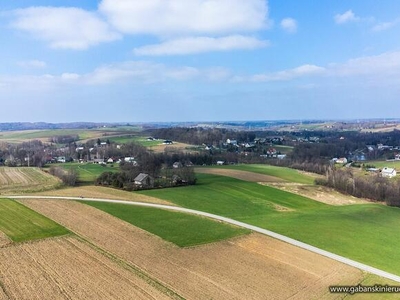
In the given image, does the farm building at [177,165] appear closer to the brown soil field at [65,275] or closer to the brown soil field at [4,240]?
the brown soil field at [4,240]

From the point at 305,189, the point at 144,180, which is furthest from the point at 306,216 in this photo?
the point at 144,180

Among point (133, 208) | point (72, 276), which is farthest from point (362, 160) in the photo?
point (72, 276)

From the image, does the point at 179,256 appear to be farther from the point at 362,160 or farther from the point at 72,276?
the point at 362,160

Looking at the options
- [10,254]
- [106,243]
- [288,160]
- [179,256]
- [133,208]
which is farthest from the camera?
[288,160]

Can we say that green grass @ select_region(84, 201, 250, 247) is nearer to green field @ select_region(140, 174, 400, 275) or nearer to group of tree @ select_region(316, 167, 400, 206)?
green field @ select_region(140, 174, 400, 275)

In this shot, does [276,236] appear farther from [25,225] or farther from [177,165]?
[177,165]

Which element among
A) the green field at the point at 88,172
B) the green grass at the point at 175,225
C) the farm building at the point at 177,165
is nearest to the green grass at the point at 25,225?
the green grass at the point at 175,225
